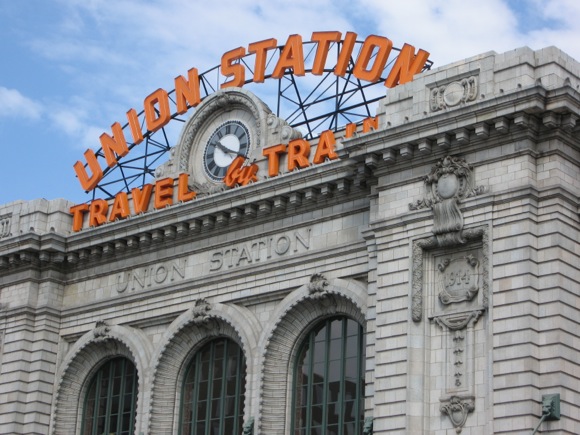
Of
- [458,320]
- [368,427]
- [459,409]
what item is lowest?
[368,427]

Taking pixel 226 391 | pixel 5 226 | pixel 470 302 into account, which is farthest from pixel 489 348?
pixel 5 226

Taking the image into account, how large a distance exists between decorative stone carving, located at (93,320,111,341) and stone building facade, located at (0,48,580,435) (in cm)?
12

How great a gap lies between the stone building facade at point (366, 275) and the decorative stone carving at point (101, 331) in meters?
0.12

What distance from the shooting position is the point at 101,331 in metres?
54.6

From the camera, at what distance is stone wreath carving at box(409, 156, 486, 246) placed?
42781 mm

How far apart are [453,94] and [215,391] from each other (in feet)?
50.9

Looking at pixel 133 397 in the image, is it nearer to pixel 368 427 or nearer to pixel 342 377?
pixel 342 377

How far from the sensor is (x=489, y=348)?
134 feet

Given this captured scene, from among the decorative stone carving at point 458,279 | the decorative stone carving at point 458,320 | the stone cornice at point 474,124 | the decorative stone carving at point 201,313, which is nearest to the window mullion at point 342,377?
the decorative stone carving at point 201,313

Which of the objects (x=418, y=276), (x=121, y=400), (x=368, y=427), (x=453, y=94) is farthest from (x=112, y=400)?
(x=453, y=94)

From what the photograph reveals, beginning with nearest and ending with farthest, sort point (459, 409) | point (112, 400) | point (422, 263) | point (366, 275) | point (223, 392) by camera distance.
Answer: point (459, 409) < point (422, 263) < point (366, 275) < point (223, 392) < point (112, 400)

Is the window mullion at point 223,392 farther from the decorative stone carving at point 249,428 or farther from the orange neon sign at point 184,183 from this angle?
the orange neon sign at point 184,183

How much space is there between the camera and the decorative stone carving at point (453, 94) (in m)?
43.7

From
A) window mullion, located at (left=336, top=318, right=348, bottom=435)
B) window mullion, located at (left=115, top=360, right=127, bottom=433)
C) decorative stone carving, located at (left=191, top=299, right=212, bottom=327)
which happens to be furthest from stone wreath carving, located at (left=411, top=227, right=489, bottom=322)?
window mullion, located at (left=115, top=360, right=127, bottom=433)
